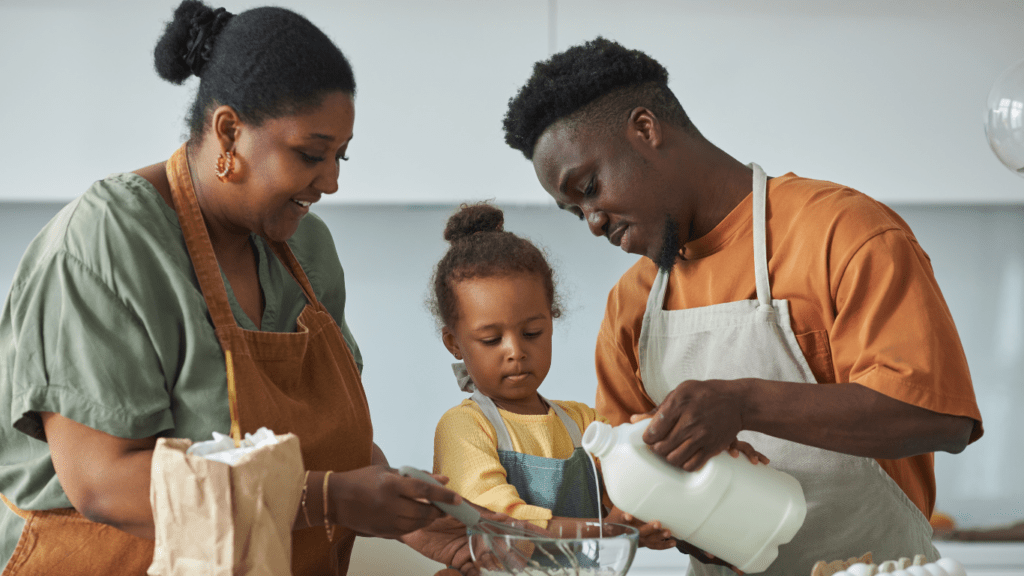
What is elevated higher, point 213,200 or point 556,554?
point 213,200

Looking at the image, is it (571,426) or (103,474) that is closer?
(103,474)

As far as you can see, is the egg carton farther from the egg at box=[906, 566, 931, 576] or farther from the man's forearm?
the man's forearm

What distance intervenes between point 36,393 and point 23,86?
69.9 inches

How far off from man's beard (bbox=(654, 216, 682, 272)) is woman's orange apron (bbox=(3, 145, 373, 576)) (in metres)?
0.50

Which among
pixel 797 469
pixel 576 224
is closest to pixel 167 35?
pixel 797 469

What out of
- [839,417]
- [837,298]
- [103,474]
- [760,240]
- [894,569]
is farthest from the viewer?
[760,240]

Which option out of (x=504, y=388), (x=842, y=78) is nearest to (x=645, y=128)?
(x=504, y=388)

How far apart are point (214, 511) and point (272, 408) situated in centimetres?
29

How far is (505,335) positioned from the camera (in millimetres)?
1376

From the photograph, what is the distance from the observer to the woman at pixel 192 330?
0.82 m

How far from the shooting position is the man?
102 cm

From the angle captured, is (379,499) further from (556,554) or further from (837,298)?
(837,298)

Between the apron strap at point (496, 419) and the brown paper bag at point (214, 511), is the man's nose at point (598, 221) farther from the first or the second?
the brown paper bag at point (214, 511)

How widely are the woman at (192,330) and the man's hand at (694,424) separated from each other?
10.1 inches
